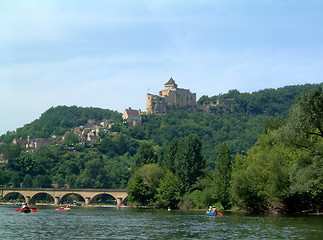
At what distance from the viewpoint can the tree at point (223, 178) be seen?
6912 centimetres

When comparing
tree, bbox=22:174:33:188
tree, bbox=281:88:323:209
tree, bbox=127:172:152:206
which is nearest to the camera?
tree, bbox=281:88:323:209

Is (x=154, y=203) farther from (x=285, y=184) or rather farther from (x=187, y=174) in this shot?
(x=285, y=184)

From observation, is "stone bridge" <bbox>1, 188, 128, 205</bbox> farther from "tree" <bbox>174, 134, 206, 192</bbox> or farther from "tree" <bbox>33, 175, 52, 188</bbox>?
"tree" <bbox>174, 134, 206, 192</bbox>

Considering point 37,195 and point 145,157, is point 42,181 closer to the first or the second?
point 37,195

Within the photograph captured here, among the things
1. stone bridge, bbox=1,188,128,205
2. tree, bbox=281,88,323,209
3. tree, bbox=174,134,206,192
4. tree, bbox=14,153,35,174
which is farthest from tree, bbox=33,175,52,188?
tree, bbox=281,88,323,209

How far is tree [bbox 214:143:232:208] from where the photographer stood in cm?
6912

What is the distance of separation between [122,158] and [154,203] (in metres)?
113

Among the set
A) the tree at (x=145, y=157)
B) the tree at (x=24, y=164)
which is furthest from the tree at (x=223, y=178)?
the tree at (x=24, y=164)

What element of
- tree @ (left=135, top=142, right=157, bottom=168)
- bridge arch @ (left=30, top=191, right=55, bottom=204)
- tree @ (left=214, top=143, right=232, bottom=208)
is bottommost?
bridge arch @ (left=30, top=191, right=55, bottom=204)

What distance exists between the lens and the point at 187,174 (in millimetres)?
78000

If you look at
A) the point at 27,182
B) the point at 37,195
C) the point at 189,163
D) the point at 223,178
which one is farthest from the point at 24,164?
the point at 223,178

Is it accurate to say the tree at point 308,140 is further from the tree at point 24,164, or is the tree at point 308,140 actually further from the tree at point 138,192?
the tree at point 24,164

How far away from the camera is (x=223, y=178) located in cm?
7012

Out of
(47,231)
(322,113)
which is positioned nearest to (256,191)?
(322,113)
